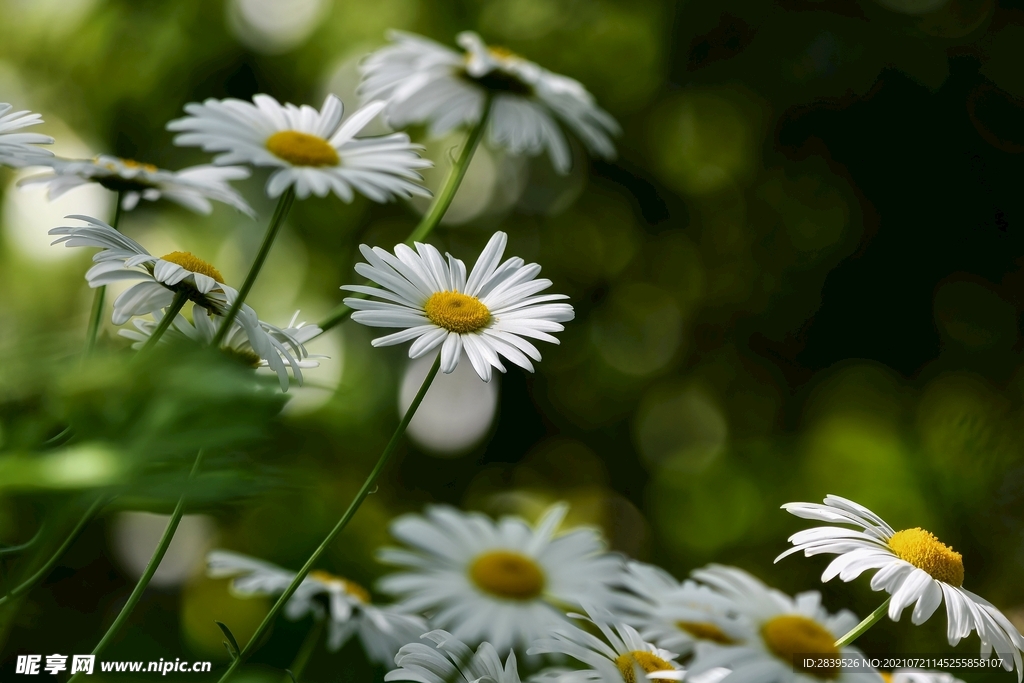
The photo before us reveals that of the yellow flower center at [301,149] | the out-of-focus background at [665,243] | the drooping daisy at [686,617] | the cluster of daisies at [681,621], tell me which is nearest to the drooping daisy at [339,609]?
the cluster of daisies at [681,621]

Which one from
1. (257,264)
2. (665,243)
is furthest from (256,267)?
(665,243)

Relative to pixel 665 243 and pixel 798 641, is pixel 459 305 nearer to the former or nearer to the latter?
pixel 798 641

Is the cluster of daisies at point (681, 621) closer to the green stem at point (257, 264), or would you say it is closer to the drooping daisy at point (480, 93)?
the green stem at point (257, 264)

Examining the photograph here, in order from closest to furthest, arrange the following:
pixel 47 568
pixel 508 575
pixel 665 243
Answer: pixel 47 568 → pixel 508 575 → pixel 665 243

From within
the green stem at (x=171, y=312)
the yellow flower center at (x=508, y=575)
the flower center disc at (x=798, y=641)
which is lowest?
the yellow flower center at (x=508, y=575)

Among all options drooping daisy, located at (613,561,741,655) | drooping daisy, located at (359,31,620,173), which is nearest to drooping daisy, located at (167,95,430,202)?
drooping daisy, located at (359,31,620,173)

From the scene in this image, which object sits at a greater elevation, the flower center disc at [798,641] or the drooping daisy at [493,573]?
the flower center disc at [798,641]

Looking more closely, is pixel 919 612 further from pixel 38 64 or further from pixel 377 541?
pixel 38 64
